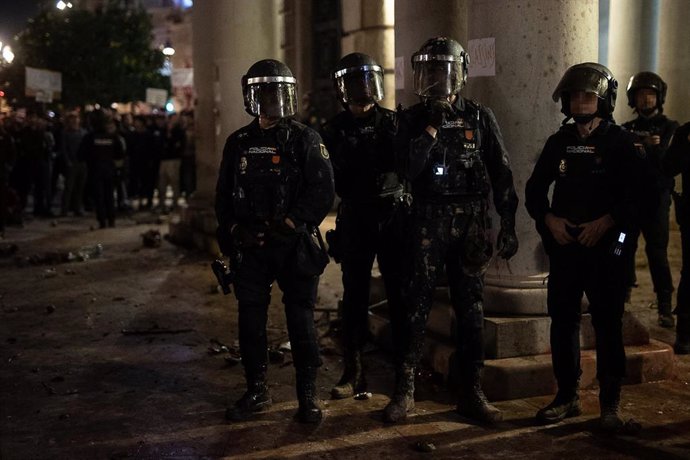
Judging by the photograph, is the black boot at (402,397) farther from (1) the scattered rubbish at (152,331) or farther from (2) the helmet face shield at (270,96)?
(1) the scattered rubbish at (152,331)

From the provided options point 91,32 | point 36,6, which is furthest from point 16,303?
point 36,6

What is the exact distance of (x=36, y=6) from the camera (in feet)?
133

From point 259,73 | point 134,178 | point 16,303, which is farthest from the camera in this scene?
point 134,178

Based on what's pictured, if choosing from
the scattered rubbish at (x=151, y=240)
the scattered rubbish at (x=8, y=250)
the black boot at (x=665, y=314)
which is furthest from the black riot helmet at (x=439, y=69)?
the scattered rubbish at (x=8, y=250)

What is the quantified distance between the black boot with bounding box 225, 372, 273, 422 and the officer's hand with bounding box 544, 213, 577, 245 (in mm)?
2030

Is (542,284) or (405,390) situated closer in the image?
(405,390)

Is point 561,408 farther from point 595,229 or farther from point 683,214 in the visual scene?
point 683,214

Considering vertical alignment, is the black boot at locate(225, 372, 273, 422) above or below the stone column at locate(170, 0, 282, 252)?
below

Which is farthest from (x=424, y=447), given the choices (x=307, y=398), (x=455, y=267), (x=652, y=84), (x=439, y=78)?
(x=652, y=84)

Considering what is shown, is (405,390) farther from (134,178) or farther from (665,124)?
(134,178)

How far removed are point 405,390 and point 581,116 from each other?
1.98 m

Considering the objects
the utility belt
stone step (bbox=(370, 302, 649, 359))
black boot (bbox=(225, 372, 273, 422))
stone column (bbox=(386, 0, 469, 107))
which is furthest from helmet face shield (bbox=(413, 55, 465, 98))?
black boot (bbox=(225, 372, 273, 422))

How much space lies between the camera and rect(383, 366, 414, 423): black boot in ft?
18.0

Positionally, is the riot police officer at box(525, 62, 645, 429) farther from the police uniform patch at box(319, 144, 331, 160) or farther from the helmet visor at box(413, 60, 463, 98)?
the police uniform patch at box(319, 144, 331, 160)
